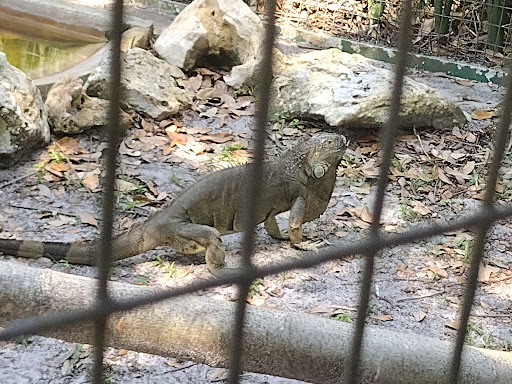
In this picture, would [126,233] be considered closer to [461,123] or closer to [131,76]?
[131,76]

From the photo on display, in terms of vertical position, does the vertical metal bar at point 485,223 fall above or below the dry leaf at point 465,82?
above

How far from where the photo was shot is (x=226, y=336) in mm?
1412

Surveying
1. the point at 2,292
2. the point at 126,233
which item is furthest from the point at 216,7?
the point at 2,292

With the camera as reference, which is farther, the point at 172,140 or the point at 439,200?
the point at 172,140

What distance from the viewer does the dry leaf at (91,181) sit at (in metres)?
3.47

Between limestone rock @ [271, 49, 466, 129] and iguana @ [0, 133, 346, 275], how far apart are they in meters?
0.72

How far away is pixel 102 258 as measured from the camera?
0.83m

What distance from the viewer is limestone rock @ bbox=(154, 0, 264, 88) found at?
4.80 m

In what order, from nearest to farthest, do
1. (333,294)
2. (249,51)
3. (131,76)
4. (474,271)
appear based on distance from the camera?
(474,271)
(333,294)
(131,76)
(249,51)

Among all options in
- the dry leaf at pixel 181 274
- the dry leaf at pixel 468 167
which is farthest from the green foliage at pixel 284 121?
the dry leaf at pixel 181 274

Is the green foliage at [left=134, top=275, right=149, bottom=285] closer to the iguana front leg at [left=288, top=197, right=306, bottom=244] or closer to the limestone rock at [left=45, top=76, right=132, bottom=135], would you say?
the iguana front leg at [left=288, top=197, right=306, bottom=244]

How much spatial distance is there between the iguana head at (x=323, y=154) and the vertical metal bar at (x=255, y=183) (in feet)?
7.92

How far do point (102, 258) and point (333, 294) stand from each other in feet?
6.80

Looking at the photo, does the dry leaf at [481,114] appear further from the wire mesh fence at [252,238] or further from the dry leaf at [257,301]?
the wire mesh fence at [252,238]
